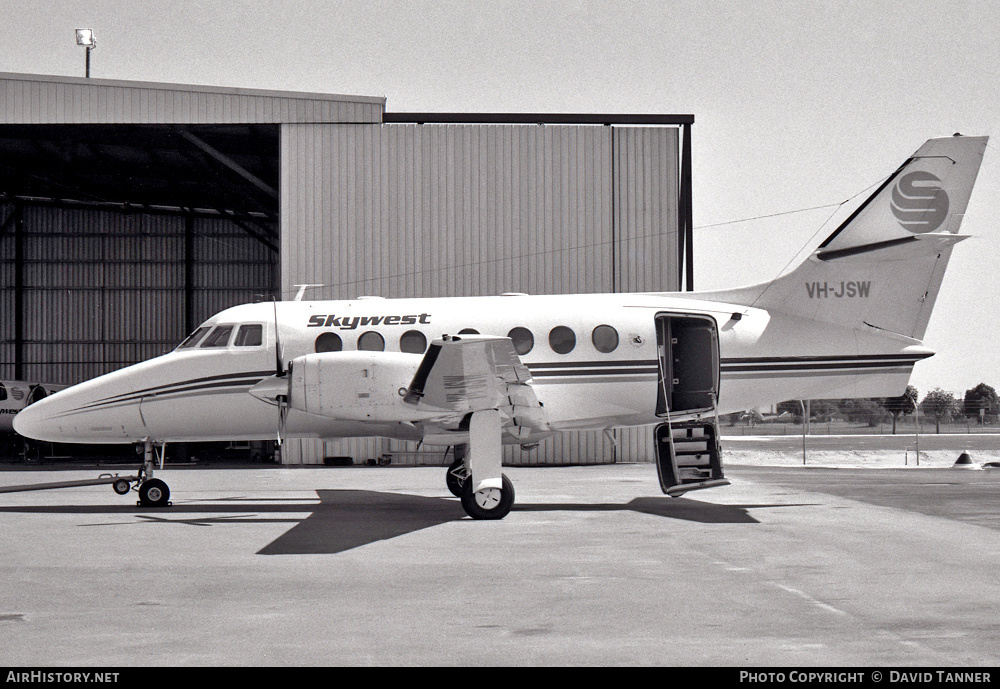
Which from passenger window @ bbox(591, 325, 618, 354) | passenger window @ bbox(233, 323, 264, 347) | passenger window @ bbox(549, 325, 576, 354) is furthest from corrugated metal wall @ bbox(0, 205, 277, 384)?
passenger window @ bbox(591, 325, 618, 354)

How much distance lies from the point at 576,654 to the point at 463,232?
22.5m

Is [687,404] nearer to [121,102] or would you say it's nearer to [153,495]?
[153,495]

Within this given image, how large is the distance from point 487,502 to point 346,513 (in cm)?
240

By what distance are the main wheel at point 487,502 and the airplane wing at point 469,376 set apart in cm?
109

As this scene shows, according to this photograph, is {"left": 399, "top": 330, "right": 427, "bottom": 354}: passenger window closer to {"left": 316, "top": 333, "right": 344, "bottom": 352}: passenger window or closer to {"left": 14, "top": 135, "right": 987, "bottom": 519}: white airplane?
{"left": 14, "top": 135, "right": 987, "bottom": 519}: white airplane

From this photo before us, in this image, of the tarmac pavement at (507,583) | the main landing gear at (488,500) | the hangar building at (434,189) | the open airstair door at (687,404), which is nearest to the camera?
the tarmac pavement at (507,583)

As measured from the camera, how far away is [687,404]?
15578 millimetres

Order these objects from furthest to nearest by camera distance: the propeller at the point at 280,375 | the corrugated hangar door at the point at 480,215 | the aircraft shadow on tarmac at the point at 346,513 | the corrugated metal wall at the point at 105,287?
the corrugated metal wall at the point at 105,287 < the corrugated hangar door at the point at 480,215 < the propeller at the point at 280,375 < the aircraft shadow on tarmac at the point at 346,513

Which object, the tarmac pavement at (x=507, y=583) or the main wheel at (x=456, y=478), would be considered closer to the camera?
the tarmac pavement at (x=507, y=583)

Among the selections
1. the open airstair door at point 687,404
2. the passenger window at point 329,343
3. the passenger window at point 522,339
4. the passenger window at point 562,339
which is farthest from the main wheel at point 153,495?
the open airstair door at point 687,404

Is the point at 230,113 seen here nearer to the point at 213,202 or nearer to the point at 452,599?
the point at 213,202

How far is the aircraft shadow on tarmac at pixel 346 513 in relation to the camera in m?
11.6

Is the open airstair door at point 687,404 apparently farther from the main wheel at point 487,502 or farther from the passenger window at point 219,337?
the passenger window at point 219,337

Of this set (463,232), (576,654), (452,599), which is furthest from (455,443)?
(463,232)
